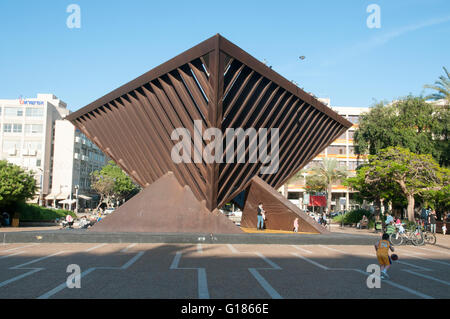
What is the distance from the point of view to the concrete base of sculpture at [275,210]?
19859 millimetres

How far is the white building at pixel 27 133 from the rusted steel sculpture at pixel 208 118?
43.9m

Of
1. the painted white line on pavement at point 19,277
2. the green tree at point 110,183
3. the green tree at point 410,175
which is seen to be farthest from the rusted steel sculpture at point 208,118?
the green tree at point 110,183

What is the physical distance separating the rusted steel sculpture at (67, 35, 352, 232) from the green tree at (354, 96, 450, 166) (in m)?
23.0

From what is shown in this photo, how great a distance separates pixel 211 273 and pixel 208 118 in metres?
8.36

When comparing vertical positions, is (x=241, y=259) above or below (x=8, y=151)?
below

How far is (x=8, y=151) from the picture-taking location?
61.6 metres

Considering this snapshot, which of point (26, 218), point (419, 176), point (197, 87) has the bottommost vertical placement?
point (26, 218)

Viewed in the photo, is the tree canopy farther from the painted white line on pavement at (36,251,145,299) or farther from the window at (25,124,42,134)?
the window at (25,124,42,134)

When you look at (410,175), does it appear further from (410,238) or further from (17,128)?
(17,128)

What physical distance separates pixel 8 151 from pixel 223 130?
5592cm

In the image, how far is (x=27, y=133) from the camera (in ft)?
207

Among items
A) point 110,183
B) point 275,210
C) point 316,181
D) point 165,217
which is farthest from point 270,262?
point 110,183
